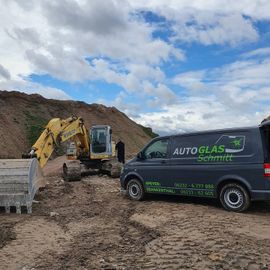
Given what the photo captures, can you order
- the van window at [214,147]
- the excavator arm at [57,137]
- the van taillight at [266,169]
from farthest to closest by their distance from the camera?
the excavator arm at [57,137] < the van window at [214,147] < the van taillight at [266,169]

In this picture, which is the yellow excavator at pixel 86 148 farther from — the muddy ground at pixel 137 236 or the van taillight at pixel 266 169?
the van taillight at pixel 266 169

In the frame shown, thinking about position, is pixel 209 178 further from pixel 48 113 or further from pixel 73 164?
pixel 48 113

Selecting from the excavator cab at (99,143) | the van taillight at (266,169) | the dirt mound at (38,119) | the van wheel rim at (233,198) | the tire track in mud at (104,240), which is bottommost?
the tire track in mud at (104,240)

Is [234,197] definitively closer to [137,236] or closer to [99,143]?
[137,236]

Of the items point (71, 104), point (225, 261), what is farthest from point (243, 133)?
point (71, 104)

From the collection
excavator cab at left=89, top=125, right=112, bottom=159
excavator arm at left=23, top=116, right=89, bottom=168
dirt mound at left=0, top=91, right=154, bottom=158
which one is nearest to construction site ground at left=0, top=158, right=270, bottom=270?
excavator arm at left=23, top=116, right=89, bottom=168

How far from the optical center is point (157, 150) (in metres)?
12.8

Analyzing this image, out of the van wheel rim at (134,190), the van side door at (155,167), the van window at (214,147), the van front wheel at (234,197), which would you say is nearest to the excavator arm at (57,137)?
the van wheel rim at (134,190)

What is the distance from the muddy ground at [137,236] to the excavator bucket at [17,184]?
360mm

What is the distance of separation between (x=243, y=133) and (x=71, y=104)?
4346 cm

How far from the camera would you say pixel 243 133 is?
10531mm

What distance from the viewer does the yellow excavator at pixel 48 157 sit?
38.7ft

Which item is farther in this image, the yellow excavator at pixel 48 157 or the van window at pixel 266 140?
the yellow excavator at pixel 48 157

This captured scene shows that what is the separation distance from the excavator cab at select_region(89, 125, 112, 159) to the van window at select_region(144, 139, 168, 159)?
27.8 ft
